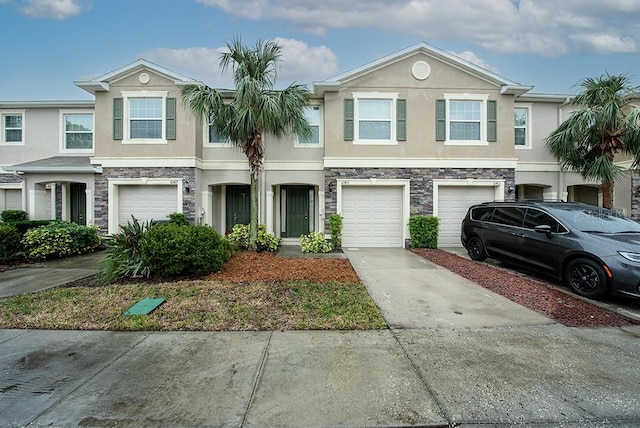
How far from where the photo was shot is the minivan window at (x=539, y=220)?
6612 millimetres

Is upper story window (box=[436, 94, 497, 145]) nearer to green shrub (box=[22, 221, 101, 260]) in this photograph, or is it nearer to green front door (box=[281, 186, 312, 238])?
green front door (box=[281, 186, 312, 238])

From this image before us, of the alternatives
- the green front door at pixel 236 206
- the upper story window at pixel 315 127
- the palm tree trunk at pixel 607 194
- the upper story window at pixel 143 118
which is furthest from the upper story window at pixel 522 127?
the upper story window at pixel 143 118

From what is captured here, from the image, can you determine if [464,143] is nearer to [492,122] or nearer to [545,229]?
[492,122]

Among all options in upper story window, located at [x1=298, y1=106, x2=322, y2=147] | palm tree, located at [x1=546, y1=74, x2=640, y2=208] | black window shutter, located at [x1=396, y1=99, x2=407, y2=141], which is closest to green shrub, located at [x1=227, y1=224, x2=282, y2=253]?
upper story window, located at [x1=298, y1=106, x2=322, y2=147]

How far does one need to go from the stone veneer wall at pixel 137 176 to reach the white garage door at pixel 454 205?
367 inches

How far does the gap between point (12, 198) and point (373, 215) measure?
15833 mm

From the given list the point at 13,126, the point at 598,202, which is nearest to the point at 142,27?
the point at 13,126

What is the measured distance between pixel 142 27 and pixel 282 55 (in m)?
6.65

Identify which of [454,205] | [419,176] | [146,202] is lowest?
[454,205]

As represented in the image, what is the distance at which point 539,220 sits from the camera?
7070 millimetres

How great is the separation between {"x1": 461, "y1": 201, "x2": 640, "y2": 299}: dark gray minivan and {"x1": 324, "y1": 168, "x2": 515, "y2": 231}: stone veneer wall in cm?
289

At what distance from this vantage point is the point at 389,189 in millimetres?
11773

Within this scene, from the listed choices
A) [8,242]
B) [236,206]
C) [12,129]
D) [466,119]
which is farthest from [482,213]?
[12,129]

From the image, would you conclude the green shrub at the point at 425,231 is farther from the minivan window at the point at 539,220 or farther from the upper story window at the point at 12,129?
the upper story window at the point at 12,129
